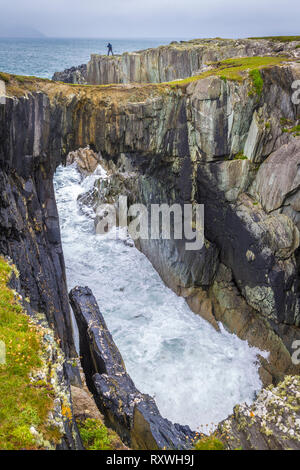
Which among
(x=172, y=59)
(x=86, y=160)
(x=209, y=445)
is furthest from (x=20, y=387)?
(x=172, y=59)

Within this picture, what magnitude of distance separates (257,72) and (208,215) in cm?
897

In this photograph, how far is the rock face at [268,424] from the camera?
368 inches

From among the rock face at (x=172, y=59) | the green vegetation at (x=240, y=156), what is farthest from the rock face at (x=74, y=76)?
the green vegetation at (x=240, y=156)

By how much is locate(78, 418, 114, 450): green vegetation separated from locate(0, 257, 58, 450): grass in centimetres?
201

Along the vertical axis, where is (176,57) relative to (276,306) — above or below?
above

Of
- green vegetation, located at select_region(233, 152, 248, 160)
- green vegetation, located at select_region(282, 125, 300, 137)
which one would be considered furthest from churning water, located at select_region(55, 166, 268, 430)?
green vegetation, located at select_region(282, 125, 300, 137)

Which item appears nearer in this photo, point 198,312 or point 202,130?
point 202,130

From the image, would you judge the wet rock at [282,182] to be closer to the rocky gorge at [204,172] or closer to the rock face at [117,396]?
the rocky gorge at [204,172]

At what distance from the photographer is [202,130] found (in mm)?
20578

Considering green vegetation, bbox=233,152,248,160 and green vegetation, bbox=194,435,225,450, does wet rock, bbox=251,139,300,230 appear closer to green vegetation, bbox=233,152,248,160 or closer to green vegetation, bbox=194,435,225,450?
green vegetation, bbox=233,152,248,160

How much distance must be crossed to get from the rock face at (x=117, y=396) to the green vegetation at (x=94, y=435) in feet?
5.32
